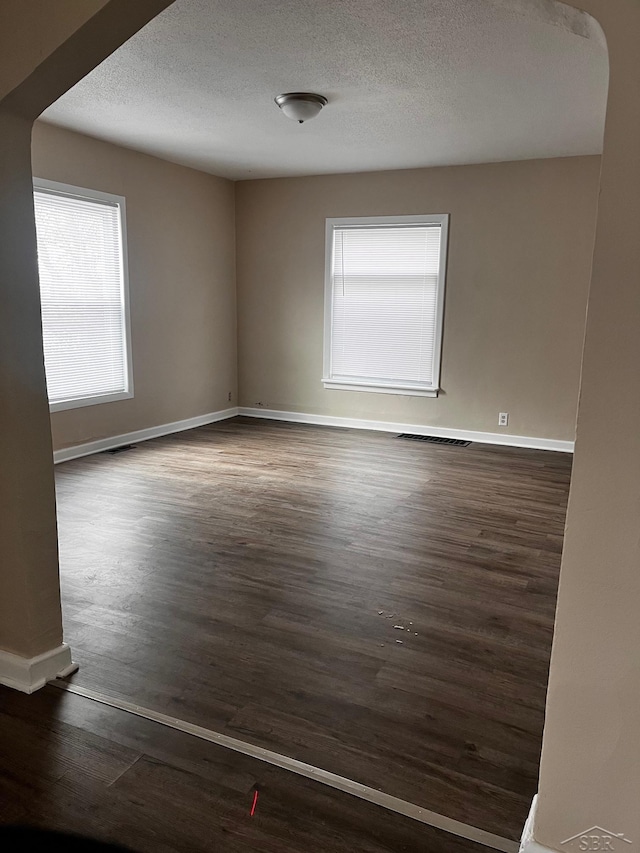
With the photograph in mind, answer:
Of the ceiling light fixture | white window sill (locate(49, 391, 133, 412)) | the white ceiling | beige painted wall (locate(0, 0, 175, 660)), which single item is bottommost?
white window sill (locate(49, 391, 133, 412))

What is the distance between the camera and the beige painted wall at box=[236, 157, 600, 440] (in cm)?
555

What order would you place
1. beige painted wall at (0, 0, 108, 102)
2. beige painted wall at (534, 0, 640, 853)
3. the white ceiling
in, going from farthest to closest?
the white ceiling, beige painted wall at (0, 0, 108, 102), beige painted wall at (534, 0, 640, 853)

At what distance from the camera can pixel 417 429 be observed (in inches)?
254

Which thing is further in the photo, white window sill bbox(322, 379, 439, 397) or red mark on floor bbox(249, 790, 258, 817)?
white window sill bbox(322, 379, 439, 397)

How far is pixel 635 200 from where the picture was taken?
3.66 feet

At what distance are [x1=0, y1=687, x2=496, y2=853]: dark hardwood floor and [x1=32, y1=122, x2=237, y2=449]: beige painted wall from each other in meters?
3.58

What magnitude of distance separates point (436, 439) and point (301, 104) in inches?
135

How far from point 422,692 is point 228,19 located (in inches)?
118

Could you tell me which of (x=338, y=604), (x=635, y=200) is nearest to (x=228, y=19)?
(x=635, y=200)

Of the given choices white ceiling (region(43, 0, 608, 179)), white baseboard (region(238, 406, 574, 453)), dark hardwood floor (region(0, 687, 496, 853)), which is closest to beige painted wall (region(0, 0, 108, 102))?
white ceiling (region(43, 0, 608, 179))

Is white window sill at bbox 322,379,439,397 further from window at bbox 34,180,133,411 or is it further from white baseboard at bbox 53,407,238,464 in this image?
window at bbox 34,180,133,411

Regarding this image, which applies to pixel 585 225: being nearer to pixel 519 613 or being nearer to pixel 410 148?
pixel 410 148
